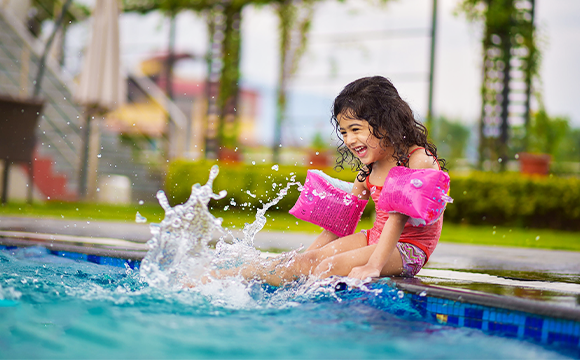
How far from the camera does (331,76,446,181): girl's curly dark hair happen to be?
2.53m

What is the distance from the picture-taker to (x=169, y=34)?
1341 centimetres

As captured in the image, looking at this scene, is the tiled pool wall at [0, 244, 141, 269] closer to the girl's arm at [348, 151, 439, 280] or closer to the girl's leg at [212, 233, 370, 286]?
the girl's leg at [212, 233, 370, 286]

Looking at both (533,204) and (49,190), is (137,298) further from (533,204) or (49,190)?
(49,190)

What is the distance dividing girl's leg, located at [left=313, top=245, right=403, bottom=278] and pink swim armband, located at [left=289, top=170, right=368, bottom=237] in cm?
32

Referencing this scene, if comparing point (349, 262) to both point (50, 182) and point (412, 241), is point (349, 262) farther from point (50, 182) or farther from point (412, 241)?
point (50, 182)

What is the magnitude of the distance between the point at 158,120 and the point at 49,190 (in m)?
3.21

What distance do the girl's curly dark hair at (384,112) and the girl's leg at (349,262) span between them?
16.9 inches

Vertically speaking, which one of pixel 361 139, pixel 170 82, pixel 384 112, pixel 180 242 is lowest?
pixel 180 242

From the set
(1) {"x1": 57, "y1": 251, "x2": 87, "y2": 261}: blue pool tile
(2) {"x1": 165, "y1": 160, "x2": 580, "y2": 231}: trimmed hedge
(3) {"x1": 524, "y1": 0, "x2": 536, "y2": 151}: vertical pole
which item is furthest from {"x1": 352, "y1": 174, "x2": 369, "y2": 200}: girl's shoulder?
(3) {"x1": 524, "y1": 0, "x2": 536, "y2": 151}: vertical pole

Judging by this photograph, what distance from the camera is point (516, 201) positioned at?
24.6 ft

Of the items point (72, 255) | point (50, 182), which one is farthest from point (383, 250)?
point (50, 182)

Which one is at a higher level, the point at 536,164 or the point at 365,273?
the point at 536,164

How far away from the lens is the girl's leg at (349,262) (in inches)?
99.8

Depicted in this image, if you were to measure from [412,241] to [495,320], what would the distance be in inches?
24.8
